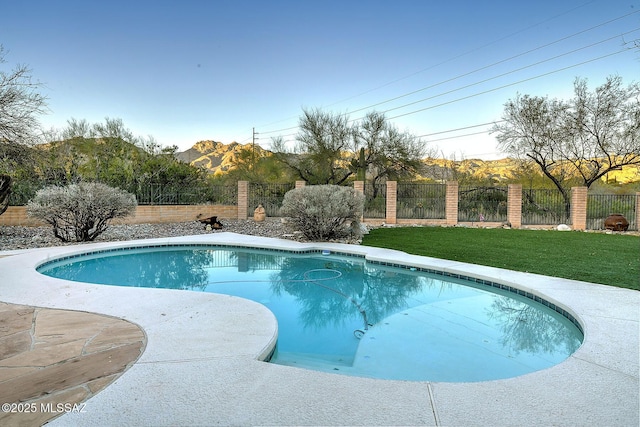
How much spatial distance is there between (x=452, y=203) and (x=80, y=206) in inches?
541

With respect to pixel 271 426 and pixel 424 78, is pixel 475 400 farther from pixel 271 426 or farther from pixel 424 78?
pixel 424 78

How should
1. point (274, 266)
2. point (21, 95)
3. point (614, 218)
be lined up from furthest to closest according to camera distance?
point (614, 218) → point (21, 95) → point (274, 266)

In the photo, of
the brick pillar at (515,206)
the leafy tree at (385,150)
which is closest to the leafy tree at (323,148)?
the leafy tree at (385,150)

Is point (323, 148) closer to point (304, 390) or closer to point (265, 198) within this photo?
point (265, 198)

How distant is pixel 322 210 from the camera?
1037 centimetres

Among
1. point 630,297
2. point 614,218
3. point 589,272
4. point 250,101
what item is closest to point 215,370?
point 630,297

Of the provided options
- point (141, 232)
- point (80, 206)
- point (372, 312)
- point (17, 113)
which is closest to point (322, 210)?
point (372, 312)

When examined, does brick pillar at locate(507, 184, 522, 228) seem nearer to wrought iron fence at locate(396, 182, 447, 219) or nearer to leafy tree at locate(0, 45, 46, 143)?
wrought iron fence at locate(396, 182, 447, 219)

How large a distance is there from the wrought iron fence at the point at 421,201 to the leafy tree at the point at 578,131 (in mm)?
5649

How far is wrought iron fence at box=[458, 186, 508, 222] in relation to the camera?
17.1 meters

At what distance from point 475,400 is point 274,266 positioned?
6.02 metres

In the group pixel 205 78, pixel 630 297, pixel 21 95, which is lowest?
pixel 630 297

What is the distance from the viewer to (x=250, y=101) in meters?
20.0

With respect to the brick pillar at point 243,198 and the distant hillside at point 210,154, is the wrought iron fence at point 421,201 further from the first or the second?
the distant hillside at point 210,154
